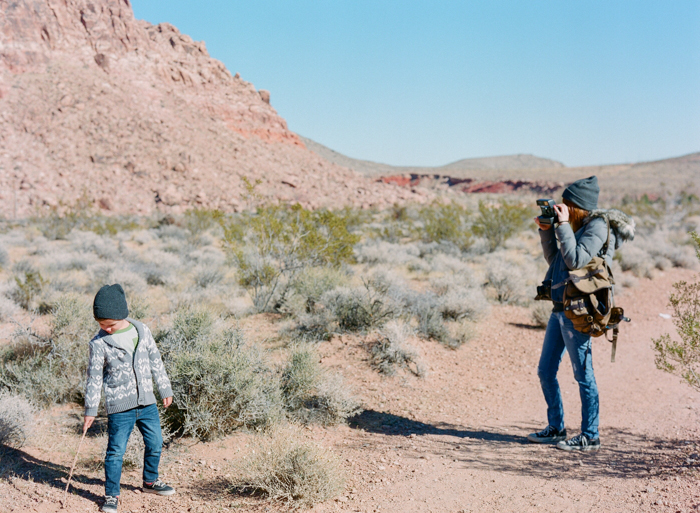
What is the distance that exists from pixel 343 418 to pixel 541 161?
133 metres

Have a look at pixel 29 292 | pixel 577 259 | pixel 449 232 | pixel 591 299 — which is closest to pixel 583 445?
pixel 591 299

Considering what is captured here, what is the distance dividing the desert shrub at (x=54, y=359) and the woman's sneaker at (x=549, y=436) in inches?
174

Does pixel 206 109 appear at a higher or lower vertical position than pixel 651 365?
higher

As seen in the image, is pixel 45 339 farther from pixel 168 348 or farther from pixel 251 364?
pixel 251 364

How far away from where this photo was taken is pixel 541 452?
13.3 ft

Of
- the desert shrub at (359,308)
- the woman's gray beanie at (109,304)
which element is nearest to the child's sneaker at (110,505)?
the woman's gray beanie at (109,304)

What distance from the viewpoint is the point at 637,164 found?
85375 millimetres

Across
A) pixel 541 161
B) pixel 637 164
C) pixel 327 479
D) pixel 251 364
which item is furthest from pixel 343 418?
pixel 541 161

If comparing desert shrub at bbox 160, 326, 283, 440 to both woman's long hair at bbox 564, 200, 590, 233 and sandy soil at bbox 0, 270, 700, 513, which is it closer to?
sandy soil at bbox 0, 270, 700, 513

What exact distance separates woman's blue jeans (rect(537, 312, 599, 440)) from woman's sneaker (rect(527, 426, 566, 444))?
47 millimetres

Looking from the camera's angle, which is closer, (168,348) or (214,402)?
(214,402)

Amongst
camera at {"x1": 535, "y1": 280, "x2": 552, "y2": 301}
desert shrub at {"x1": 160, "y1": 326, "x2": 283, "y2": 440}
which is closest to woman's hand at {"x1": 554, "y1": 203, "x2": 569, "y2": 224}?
camera at {"x1": 535, "y1": 280, "x2": 552, "y2": 301}

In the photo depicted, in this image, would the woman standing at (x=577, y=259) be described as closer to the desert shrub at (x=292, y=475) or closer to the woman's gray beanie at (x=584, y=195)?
the woman's gray beanie at (x=584, y=195)

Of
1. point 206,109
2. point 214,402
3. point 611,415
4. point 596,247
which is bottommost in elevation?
point 611,415
